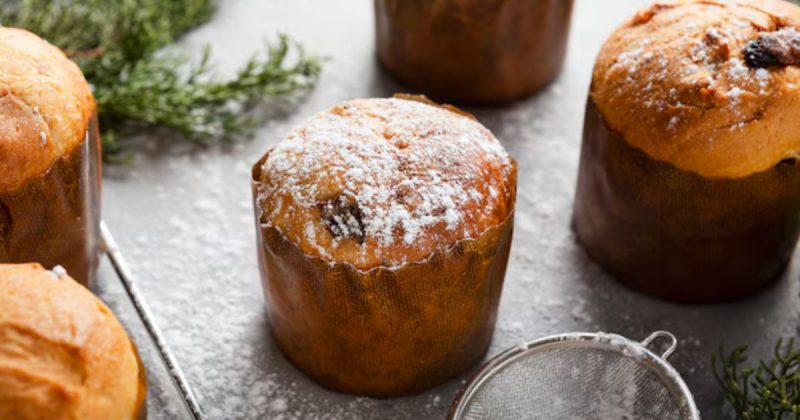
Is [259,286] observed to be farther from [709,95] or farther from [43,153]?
[709,95]

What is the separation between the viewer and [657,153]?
1.74 meters

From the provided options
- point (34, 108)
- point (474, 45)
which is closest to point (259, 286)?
point (34, 108)

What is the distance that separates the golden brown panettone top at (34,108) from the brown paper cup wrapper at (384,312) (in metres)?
0.35

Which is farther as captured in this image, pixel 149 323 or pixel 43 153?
Result: pixel 149 323

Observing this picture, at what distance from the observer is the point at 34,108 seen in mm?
1627

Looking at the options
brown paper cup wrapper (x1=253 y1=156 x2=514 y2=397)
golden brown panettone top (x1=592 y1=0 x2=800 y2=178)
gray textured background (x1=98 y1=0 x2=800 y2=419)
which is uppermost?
golden brown panettone top (x1=592 y1=0 x2=800 y2=178)

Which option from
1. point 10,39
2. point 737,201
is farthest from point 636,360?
point 10,39

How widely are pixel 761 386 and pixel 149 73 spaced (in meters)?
1.55

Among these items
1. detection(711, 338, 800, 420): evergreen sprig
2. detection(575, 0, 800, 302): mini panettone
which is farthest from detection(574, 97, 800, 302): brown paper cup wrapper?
detection(711, 338, 800, 420): evergreen sprig

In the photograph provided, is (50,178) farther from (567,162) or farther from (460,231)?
(567,162)

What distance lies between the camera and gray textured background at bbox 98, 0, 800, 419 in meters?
1.80

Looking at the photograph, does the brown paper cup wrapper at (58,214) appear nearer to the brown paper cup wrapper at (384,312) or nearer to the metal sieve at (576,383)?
the brown paper cup wrapper at (384,312)

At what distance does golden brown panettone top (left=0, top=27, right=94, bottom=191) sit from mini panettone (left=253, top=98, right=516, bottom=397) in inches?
13.6

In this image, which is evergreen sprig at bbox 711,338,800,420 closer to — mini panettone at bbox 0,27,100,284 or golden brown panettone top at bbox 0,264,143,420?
golden brown panettone top at bbox 0,264,143,420
